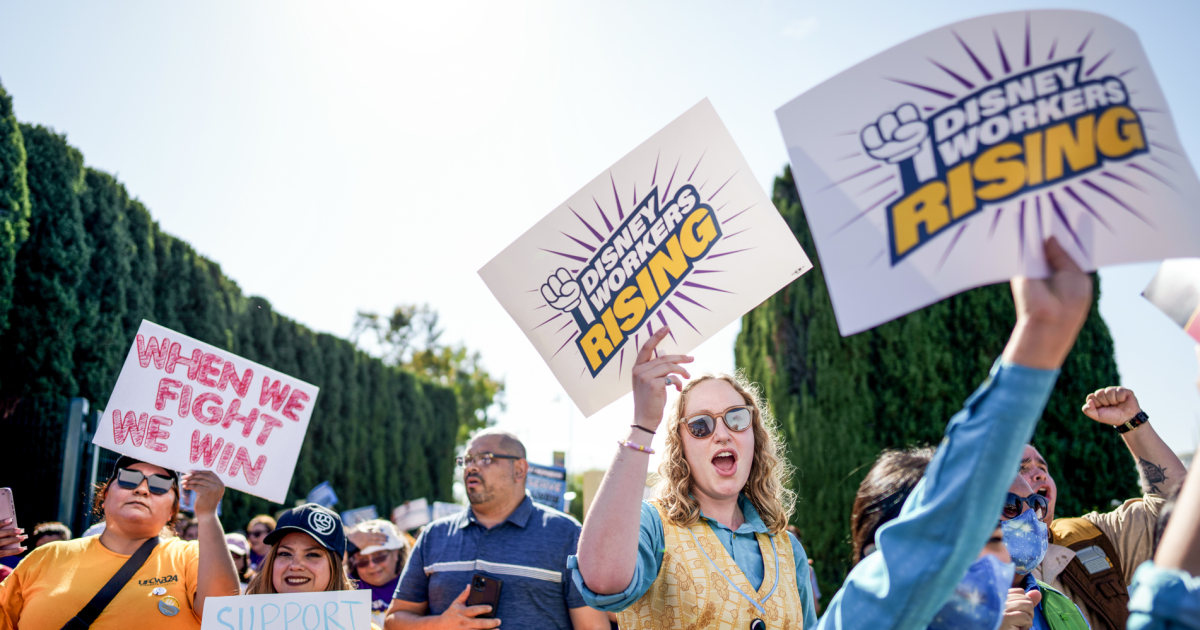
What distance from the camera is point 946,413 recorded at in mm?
10680

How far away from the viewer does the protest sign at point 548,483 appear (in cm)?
818

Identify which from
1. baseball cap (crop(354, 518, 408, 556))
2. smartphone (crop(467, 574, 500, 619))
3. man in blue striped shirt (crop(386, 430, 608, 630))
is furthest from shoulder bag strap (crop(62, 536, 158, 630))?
baseball cap (crop(354, 518, 408, 556))

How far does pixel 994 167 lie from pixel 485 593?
2714mm

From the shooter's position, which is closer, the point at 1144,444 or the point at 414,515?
the point at 1144,444

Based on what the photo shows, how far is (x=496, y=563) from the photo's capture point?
12.0 ft

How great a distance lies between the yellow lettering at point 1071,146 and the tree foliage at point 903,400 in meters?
9.34

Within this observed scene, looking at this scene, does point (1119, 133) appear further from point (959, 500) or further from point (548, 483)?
point (548, 483)

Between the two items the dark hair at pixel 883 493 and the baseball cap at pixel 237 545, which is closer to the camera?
the dark hair at pixel 883 493

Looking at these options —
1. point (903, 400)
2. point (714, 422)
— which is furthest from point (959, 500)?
point (903, 400)

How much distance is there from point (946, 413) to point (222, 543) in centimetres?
943

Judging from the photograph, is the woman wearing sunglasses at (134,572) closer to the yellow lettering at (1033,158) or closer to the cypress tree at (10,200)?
the yellow lettering at (1033,158)

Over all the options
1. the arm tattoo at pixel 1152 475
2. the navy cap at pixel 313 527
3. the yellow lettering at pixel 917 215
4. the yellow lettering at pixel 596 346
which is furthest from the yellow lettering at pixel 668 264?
the arm tattoo at pixel 1152 475

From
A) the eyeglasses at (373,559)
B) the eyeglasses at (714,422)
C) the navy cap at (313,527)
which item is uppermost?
the eyeglasses at (714,422)

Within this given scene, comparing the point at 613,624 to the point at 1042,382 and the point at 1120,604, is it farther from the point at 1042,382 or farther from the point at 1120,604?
the point at 1042,382
